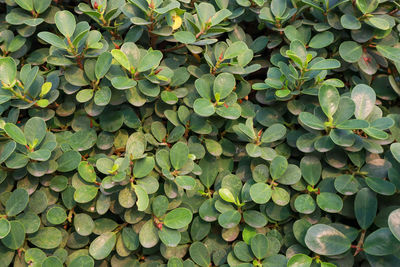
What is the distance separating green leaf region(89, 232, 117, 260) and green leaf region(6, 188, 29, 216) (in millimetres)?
A: 263

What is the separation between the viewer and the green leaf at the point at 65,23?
1.39 meters

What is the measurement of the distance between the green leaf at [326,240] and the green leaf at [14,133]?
99 centimetres

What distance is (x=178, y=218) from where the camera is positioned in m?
1.24

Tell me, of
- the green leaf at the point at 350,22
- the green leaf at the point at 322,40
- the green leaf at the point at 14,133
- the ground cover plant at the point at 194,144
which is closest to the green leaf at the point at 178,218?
the ground cover plant at the point at 194,144

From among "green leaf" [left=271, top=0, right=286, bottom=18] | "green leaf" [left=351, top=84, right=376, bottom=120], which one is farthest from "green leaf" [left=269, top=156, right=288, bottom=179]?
"green leaf" [left=271, top=0, right=286, bottom=18]

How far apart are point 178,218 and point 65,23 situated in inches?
A: 33.5

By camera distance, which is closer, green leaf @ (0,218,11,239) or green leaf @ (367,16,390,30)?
green leaf @ (0,218,11,239)

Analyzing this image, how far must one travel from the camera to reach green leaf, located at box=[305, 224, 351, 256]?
46.6 inches

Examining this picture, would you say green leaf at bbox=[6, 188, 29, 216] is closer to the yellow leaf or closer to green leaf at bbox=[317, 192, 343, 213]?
the yellow leaf

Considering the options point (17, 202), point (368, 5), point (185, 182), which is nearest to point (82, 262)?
point (17, 202)

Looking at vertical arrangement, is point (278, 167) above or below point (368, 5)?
below

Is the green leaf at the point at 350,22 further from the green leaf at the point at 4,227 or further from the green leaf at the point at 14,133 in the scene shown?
the green leaf at the point at 4,227

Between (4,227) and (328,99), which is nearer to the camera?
(4,227)

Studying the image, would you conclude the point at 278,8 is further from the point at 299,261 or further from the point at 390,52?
the point at 299,261
